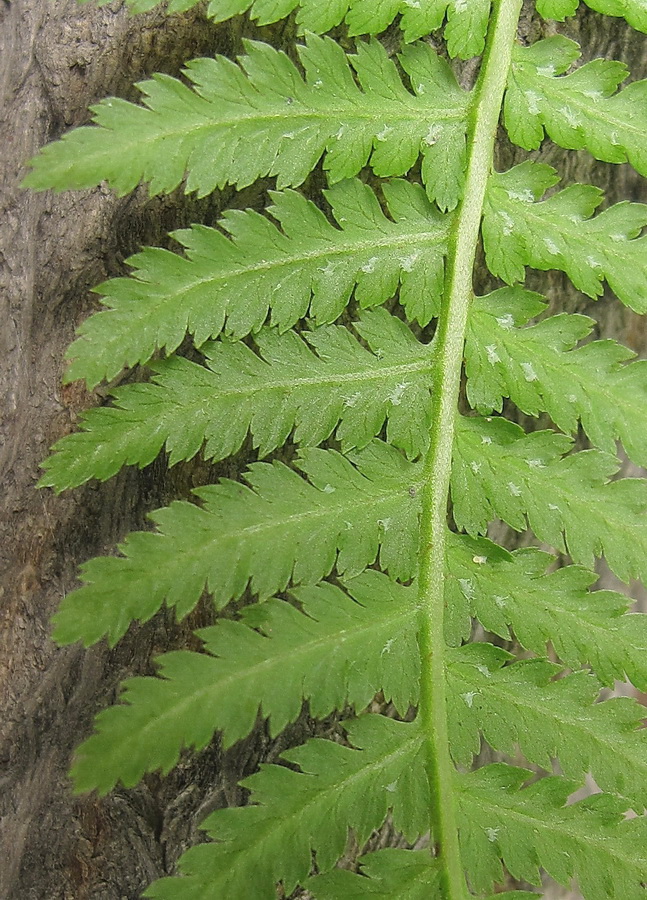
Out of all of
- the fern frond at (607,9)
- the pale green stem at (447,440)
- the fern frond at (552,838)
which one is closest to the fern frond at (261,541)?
the pale green stem at (447,440)

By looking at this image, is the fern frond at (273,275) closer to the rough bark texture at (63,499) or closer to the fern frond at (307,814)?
the rough bark texture at (63,499)

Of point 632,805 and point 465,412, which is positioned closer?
point 632,805

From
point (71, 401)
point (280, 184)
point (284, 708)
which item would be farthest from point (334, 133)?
point (284, 708)

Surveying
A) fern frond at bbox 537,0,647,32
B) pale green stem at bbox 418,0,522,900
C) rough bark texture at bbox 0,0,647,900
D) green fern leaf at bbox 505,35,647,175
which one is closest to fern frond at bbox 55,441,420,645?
pale green stem at bbox 418,0,522,900

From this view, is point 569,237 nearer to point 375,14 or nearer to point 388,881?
point 375,14

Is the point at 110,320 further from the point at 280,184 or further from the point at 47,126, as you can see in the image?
the point at 47,126

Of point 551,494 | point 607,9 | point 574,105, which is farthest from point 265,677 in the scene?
point 607,9

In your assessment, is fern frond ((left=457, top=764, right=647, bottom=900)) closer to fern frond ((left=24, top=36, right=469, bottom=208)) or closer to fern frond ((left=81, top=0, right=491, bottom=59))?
fern frond ((left=24, top=36, right=469, bottom=208))
